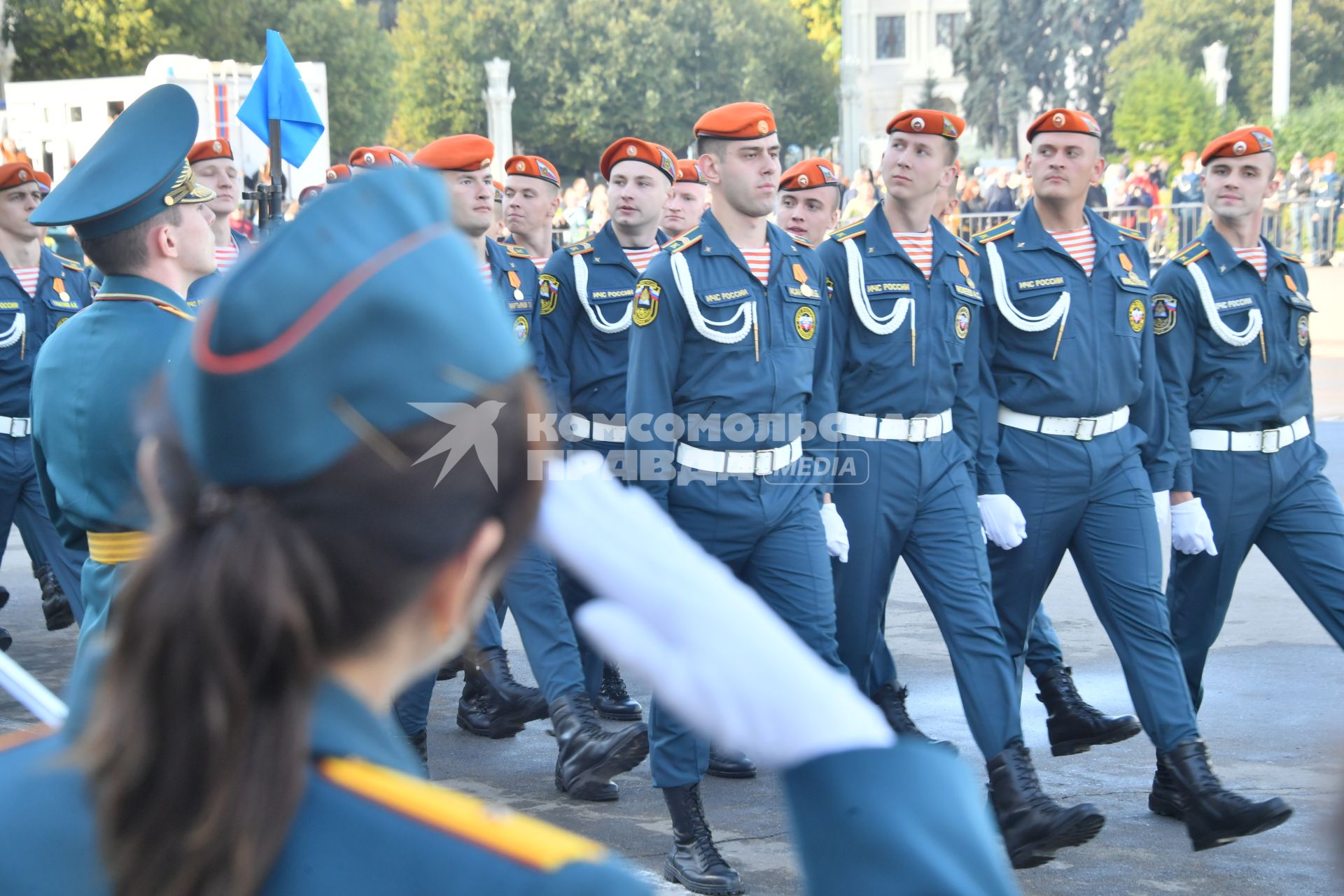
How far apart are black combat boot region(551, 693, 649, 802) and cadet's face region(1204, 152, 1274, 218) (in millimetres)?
2772

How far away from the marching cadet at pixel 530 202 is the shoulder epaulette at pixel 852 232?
2602 millimetres

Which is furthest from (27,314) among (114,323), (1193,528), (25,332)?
(1193,528)

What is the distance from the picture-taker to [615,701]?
6637mm

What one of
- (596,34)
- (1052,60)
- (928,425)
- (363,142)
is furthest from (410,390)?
(1052,60)

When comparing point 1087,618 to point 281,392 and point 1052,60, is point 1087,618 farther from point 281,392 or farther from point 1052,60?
point 1052,60

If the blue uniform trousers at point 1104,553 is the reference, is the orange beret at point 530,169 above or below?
above

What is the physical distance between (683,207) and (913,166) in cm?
350

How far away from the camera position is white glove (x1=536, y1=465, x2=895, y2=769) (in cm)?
108

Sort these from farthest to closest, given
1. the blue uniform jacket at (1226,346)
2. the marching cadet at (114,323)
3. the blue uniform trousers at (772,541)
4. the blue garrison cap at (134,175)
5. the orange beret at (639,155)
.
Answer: the orange beret at (639,155) → the blue uniform jacket at (1226,346) → the blue uniform trousers at (772,541) → the blue garrison cap at (134,175) → the marching cadet at (114,323)

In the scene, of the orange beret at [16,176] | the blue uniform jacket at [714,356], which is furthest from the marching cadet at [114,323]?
the orange beret at [16,176]

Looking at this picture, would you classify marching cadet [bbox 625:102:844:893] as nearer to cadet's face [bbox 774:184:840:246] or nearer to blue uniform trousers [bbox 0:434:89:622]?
blue uniform trousers [bbox 0:434:89:622]

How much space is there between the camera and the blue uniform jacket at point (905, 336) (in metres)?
5.35

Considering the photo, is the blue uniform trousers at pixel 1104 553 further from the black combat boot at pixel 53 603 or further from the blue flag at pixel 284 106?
the blue flag at pixel 284 106

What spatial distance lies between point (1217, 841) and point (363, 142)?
39.3 metres
